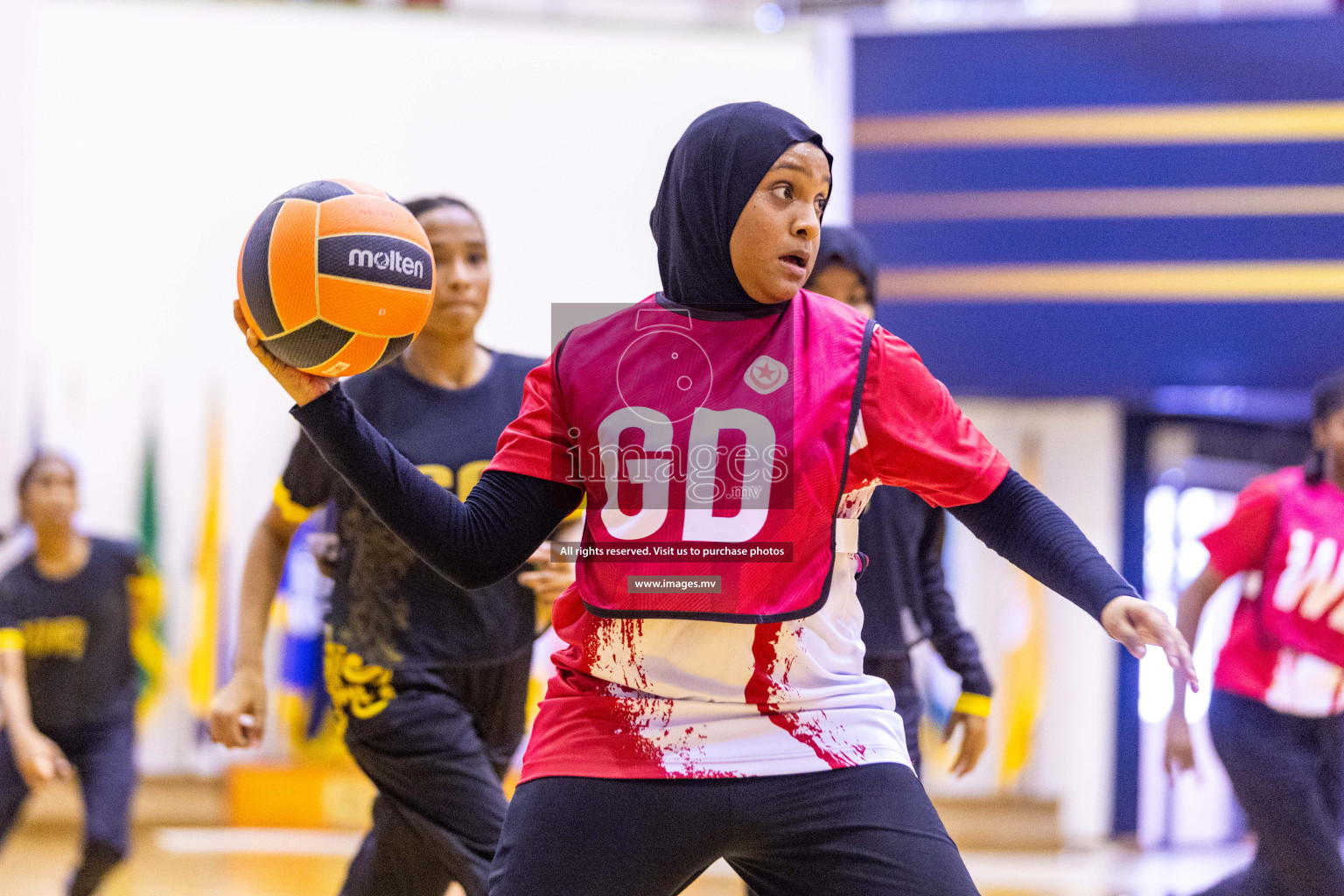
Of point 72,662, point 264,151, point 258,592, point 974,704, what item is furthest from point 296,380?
point 264,151

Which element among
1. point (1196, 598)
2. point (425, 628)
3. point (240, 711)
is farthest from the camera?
point (1196, 598)

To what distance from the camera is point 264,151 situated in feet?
23.5

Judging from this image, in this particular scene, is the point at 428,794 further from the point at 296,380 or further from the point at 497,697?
the point at 296,380

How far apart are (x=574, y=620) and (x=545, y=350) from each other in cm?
543

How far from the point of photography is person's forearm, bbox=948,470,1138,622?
5.43 feet

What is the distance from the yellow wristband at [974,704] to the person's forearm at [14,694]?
3021 millimetres

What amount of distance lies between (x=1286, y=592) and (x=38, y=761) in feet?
12.5

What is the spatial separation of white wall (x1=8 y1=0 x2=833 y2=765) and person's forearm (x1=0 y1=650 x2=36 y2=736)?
2855mm

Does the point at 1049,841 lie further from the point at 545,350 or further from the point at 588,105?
the point at 588,105

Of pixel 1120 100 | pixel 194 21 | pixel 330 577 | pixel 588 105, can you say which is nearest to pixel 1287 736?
pixel 330 577

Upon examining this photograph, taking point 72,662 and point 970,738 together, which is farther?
point 72,662

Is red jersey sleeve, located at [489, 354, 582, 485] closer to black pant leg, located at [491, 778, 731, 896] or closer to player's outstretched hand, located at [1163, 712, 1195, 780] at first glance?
black pant leg, located at [491, 778, 731, 896]

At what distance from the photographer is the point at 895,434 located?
5.75ft

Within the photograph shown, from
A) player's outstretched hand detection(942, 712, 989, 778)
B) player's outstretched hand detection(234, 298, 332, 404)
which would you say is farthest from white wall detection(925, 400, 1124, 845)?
player's outstretched hand detection(234, 298, 332, 404)
